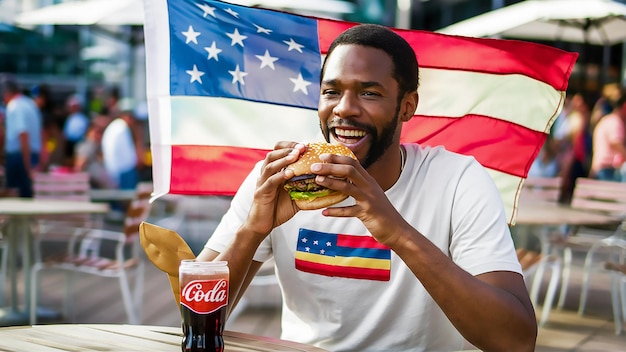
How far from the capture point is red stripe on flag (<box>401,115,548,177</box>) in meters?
3.36

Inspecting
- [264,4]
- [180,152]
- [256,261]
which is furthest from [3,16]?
[256,261]

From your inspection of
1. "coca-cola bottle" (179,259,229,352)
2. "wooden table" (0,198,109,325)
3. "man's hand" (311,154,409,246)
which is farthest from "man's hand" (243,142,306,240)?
"wooden table" (0,198,109,325)

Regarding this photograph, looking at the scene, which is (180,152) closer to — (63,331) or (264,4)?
(63,331)

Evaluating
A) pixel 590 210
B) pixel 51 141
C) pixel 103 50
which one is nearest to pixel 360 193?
pixel 590 210

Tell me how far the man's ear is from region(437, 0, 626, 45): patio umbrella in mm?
6862

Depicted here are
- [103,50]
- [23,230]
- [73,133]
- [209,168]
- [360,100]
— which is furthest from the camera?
[103,50]

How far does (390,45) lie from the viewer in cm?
246

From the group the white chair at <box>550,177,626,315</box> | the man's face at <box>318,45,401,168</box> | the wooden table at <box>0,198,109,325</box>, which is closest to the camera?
the man's face at <box>318,45,401,168</box>

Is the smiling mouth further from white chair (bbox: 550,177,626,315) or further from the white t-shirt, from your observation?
white chair (bbox: 550,177,626,315)

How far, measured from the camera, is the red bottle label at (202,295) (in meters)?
1.82

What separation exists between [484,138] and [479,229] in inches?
48.2

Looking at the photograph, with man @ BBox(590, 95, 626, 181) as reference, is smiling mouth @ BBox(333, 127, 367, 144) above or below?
above

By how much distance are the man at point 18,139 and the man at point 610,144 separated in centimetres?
642

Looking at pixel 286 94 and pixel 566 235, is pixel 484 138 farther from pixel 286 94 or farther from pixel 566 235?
pixel 566 235
